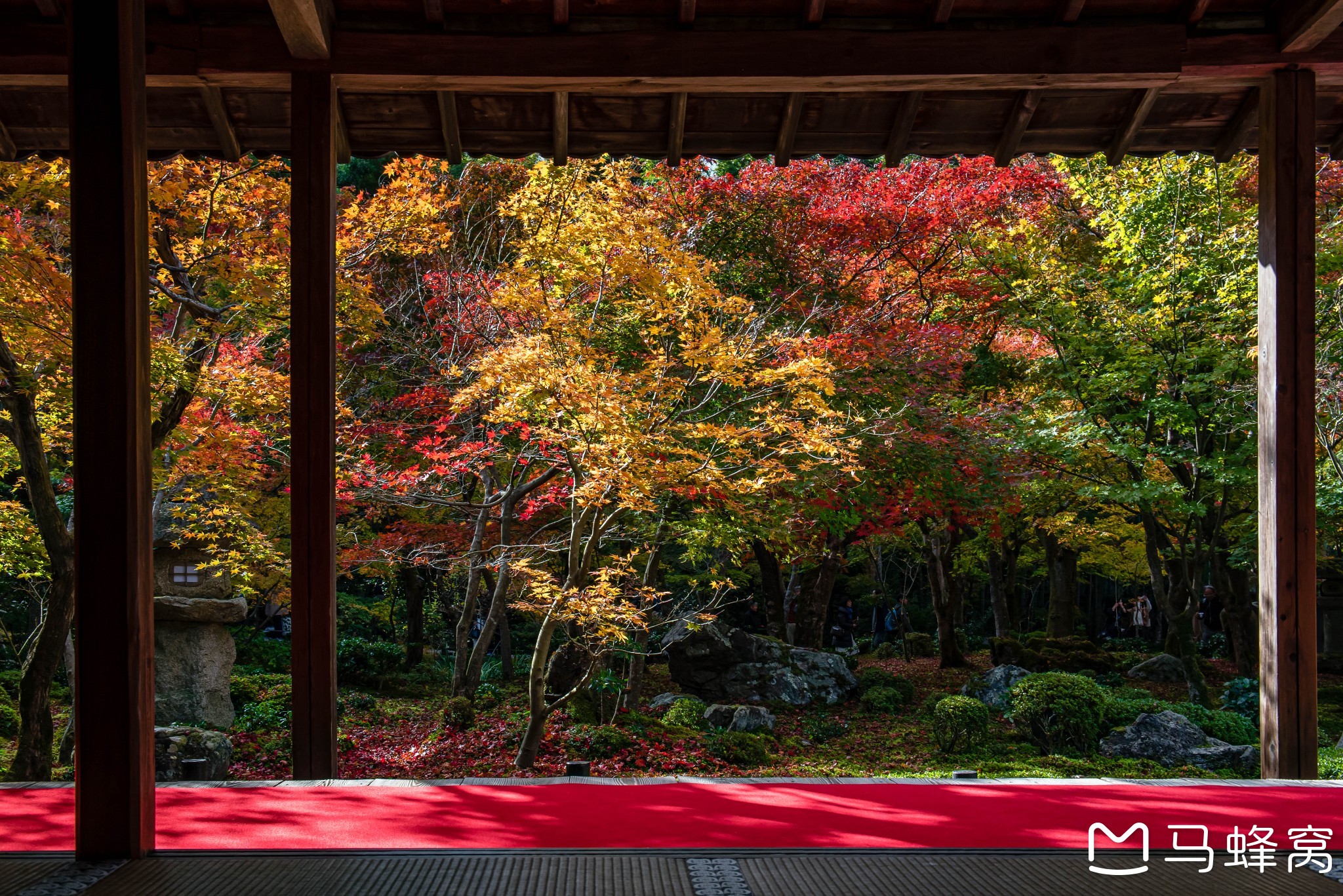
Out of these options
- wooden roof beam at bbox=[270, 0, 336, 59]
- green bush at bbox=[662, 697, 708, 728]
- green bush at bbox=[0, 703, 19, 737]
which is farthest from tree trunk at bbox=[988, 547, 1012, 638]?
wooden roof beam at bbox=[270, 0, 336, 59]

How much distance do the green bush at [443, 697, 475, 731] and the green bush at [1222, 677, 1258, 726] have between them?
24.6ft

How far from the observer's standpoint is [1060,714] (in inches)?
326

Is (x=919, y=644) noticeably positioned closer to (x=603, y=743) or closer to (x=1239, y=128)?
(x=603, y=743)

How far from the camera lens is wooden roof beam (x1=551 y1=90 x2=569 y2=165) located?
3.65 m

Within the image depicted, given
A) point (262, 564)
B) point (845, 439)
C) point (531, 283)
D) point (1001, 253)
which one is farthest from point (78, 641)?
point (1001, 253)

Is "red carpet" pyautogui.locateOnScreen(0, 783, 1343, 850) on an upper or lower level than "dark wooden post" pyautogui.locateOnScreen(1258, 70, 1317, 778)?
lower

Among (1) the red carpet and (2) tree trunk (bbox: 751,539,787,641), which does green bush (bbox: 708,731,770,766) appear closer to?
(2) tree trunk (bbox: 751,539,787,641)

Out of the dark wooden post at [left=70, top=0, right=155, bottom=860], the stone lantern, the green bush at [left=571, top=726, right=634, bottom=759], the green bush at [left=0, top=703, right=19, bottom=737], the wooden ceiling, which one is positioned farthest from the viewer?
the green bush at [left=0, top=703, right=19, bottom=737]

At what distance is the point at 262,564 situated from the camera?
9.08 metres

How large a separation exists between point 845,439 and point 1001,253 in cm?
306

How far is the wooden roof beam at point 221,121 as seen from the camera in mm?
3547

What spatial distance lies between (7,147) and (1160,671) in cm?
1283

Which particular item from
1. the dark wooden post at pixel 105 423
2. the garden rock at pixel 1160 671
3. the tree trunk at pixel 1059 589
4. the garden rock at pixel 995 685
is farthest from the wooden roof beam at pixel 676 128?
the tree trunk at pixel 1059 589

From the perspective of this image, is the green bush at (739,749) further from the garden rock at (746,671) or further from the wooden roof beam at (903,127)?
the wooden roof beam at (903,127)
